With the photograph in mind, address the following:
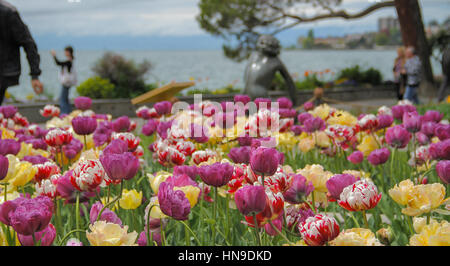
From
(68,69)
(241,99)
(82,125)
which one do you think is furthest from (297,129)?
(68,69)

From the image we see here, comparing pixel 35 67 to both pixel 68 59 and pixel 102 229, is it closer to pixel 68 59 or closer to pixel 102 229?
pixel 102 229

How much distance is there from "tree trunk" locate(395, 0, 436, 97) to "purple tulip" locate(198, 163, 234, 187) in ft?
42.7

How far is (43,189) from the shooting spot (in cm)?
147

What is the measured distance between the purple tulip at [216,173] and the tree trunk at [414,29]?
13012mm

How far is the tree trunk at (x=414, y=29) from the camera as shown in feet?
43.1

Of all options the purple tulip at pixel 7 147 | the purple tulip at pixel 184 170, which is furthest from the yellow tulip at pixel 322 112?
the purple tulip at pixel 7 147

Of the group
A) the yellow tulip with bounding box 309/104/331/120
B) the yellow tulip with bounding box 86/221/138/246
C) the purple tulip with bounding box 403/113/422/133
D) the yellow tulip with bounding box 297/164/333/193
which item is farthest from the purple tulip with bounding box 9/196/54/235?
the yellow tulip with bounding box 309/104/331/120

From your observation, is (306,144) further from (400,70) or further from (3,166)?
(400,70)

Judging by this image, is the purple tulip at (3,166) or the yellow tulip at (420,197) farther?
the purple tulip at (3,166)

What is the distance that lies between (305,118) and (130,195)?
4.97 ft

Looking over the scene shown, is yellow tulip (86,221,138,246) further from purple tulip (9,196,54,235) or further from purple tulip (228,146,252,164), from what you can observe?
purple tulip (228,146,252,164)

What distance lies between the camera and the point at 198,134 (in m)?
2.17

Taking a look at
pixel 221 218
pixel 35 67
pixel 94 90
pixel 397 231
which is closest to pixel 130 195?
pixel 221 218

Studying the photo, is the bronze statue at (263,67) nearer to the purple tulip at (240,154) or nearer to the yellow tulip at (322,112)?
the yellow tulip at (322,112)
